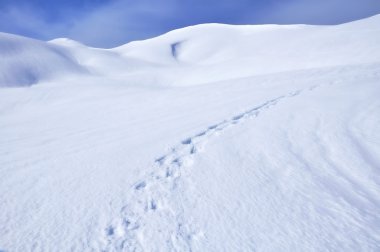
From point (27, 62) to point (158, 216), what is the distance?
2703 centimetres

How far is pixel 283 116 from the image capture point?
200 inches

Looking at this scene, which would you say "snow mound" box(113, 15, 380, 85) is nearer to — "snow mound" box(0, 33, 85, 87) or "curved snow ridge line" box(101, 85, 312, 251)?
"snow mound" box(0, 33, 85, 87)

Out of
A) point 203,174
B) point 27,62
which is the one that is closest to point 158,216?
point 203,174

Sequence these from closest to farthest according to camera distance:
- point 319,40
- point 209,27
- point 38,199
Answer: point 38,199 < point 319,40 < point 209,27

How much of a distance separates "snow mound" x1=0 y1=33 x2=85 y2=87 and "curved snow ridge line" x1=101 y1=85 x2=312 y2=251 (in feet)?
65.2

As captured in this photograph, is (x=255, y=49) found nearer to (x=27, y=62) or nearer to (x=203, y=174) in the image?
(x=27, y=62)

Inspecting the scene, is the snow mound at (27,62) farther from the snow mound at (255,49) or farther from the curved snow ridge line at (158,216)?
the curved snow ridge line at (158,216)

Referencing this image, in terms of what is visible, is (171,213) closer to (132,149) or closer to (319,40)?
(132,149)

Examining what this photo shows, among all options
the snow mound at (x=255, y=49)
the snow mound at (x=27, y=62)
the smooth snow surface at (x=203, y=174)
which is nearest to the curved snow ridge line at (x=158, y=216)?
the smooth snow surface at (x=203, y=174)

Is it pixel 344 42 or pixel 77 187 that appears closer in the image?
Result: pixel 77 187

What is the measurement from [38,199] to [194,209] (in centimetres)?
140

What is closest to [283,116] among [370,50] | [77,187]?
[77,187]

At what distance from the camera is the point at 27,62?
24.8 m

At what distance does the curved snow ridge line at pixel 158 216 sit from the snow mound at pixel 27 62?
65.2ft
